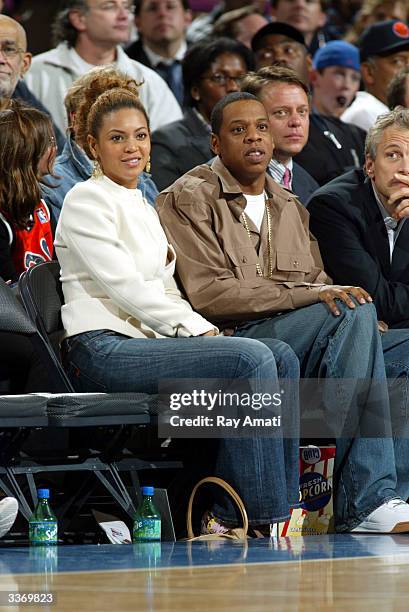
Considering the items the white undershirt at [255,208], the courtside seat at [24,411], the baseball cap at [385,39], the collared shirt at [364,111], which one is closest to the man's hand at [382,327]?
the white undershirt at [255,208]

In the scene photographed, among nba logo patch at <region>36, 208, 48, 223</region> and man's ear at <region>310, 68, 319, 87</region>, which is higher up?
man's ear at <region>310, 68, 319, 87</region>

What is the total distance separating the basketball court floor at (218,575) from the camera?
283 centimetres

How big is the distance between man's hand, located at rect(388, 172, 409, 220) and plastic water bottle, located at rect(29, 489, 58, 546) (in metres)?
1.95

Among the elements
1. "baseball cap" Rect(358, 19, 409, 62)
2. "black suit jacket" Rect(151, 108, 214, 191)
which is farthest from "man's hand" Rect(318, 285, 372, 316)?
"baseball cap" Rect(358, 19, 409, 62)

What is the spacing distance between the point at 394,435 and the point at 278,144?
1.63 meters

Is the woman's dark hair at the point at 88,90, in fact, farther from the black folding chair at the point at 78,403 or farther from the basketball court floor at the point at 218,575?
the basketball court floor at the point at 218,575

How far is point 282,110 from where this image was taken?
18.6ft

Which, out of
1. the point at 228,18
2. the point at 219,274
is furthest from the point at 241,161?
the point at 228,18

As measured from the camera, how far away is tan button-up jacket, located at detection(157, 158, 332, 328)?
465 centimetres

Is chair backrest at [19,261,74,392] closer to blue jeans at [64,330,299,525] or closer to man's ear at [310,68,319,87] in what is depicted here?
blue jeans at [64,330,299,525]

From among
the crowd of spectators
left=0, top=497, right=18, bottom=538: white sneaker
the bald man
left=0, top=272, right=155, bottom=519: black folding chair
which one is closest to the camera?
left=0, top=497, right=18, bottom=538: white sneaker

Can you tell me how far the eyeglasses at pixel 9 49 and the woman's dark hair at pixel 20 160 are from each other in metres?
1.19

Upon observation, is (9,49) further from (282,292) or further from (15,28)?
(282,292)

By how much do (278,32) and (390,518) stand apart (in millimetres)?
3832
